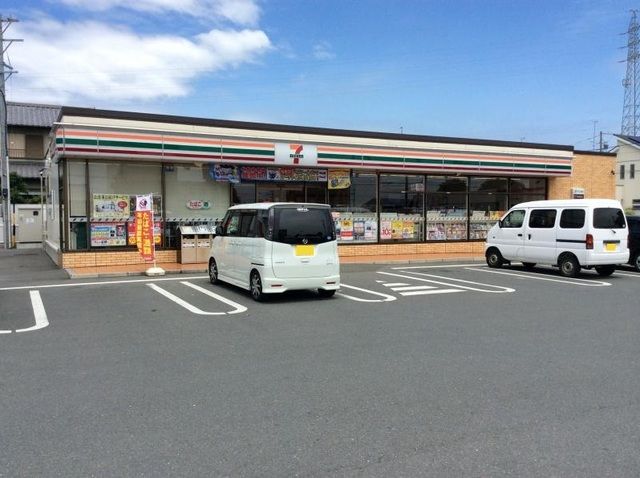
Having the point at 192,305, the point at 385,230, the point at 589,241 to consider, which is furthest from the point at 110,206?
the point at 589,241

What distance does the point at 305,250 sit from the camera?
10133 millimetres

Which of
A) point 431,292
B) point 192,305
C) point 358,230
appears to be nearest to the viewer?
point 192,305

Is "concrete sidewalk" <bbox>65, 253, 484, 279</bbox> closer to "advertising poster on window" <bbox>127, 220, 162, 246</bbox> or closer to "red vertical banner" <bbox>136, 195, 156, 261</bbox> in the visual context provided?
"red vertical banner" <bbox>136, 195, 156, 261</bbox>

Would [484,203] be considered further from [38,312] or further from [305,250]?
[38,312]

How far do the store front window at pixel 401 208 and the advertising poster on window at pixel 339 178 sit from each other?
148 cm

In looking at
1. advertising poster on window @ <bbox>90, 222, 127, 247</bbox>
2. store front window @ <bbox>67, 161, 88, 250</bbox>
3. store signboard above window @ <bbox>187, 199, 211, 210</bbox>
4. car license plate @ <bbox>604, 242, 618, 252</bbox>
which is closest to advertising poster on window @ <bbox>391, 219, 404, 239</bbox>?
store signboard above window @ <bbox>187, 199, 211, 210</bbox>

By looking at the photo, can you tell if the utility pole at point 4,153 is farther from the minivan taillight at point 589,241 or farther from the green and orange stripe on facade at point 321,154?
the minivan taillight at point 589,241

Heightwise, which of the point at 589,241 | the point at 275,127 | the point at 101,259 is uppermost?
the point at 275,127

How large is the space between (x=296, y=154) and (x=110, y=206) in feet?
19.1

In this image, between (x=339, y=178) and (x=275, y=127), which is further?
(x=339, y=178)

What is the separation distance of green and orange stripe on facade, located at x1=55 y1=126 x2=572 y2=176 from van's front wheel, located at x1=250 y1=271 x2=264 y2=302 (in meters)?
6.98

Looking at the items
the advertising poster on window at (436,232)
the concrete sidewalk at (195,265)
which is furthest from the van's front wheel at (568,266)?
the advertising poster on window at (436,232)

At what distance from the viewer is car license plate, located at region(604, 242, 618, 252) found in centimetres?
1355

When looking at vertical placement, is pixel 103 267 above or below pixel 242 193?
below
